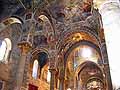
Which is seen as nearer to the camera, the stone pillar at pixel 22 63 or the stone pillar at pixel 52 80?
the stone pillar at pixel 22 63

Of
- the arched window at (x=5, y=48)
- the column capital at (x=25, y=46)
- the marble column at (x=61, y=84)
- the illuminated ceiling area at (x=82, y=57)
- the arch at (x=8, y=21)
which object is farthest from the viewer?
the illuminated ceiling area at (x=82, y=57)

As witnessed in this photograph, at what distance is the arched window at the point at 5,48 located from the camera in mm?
13875

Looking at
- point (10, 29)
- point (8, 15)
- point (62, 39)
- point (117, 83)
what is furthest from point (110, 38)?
point (10, 29)

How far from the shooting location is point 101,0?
453cm

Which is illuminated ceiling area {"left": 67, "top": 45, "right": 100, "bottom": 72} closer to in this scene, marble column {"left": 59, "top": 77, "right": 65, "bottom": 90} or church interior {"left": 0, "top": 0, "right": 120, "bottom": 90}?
church interior {"left": 0, "top": 0, "right": 120, "bottom": 90}

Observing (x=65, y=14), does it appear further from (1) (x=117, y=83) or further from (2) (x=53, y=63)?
(1) (x=117, y=83)

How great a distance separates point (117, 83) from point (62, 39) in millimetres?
10345

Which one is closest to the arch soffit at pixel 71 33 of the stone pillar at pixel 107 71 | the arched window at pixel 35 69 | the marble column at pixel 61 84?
the stone pillar at pixel 107 71

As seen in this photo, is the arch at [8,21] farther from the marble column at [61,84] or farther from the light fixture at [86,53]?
the light fixture at [86,53]

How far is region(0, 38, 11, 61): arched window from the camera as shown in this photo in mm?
13875

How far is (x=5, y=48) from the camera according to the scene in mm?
14289

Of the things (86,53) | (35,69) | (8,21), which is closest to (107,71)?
(8,21)

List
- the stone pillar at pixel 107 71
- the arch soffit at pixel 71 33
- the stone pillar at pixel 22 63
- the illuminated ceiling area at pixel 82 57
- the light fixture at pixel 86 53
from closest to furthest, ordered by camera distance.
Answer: the stone pillar at pixel 22 63 → the stone pillar at pixel 107 71 → the arch soffit at pixel 71 33 → the illuminated ceiling area at pixel 82 57 → the light fixture at pixel 86 53

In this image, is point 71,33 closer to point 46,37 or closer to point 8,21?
point 46,37
